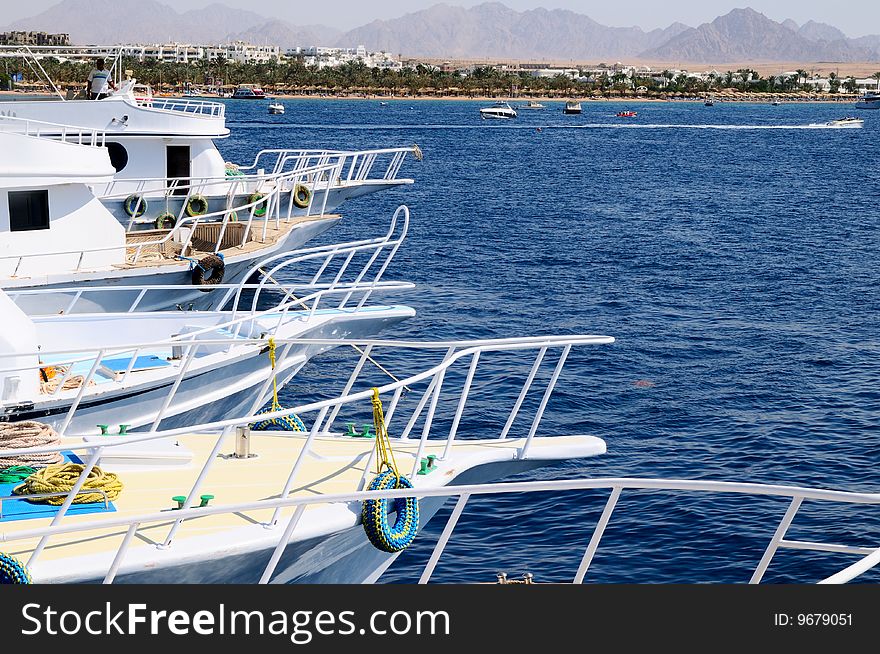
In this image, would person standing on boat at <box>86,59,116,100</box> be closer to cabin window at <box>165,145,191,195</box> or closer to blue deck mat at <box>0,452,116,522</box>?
cabin window at <box>165,145,191,195</box>

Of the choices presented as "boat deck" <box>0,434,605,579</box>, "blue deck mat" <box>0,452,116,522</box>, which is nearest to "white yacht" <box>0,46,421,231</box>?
"boat deck" <box>0,434,605,579</box>

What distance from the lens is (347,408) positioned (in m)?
22.5

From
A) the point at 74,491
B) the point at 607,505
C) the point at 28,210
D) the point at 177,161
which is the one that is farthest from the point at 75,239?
the point at 607,505

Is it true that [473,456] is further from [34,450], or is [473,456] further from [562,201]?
[562,201]

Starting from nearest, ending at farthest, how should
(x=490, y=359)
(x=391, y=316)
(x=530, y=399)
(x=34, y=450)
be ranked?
(x=34, y=450) < (x=391, y=316) < (x=530, y=399) < (x=490, y=359)

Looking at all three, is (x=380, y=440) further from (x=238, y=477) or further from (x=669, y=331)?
(x=669, y=331)

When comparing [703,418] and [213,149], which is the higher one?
[213,149]

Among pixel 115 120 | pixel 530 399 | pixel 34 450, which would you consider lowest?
pixel 530 399

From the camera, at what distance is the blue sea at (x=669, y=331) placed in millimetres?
16359

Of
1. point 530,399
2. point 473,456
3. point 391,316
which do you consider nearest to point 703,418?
point 530,399

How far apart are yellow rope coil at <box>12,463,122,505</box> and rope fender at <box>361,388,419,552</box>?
7.45ft

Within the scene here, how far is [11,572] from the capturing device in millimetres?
8383

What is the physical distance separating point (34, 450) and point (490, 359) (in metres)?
16.9

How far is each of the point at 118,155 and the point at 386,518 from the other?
22.1 meters
